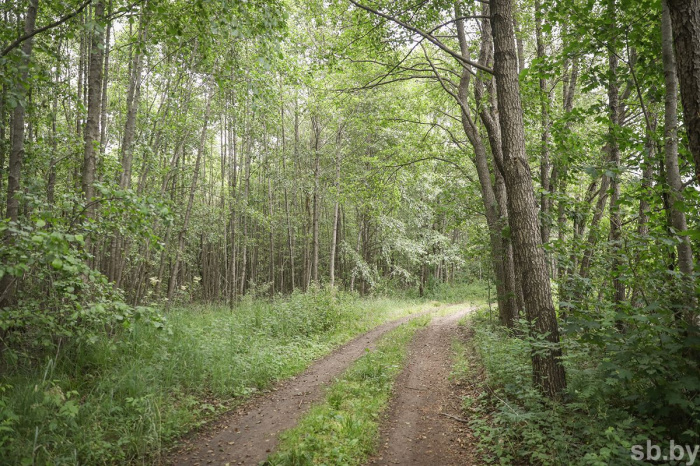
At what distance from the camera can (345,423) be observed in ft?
16.3

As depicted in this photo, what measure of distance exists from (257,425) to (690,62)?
21.8 ft

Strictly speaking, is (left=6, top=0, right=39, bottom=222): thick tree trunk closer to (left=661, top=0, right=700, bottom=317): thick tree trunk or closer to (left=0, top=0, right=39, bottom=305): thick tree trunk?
(left=0, top=0, right=39, bottom=305): thick tree trunk

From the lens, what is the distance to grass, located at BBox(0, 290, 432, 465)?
4.03 m

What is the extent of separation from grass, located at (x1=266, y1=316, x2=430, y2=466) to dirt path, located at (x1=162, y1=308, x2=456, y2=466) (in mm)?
307

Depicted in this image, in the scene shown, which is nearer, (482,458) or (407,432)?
(482,458)

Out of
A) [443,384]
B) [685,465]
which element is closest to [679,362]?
[685,465]

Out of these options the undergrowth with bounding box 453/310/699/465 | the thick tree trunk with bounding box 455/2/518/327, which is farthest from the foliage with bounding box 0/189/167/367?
the thick tree trunk with bounding box 455/2/518/327

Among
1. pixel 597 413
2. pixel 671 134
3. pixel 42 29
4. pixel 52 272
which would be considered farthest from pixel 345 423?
pixel 42 29

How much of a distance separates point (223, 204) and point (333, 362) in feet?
45.8

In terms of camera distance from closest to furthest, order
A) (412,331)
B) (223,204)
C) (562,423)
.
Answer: (562,423)
(412,331)
(223,204)

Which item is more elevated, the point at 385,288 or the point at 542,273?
the point at 542,273

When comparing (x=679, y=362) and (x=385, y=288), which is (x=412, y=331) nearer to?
(x=679, y=362)

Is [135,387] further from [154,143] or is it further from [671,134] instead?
[154,143]

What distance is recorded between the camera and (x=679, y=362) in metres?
3.39
